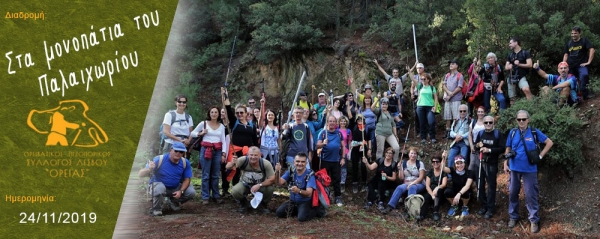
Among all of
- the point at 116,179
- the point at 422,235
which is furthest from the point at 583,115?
the point at 116,179

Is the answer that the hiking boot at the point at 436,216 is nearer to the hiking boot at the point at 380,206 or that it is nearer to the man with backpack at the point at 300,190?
the hiking boot at the point at 380,206

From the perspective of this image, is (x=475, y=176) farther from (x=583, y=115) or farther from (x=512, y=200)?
(x=583, y=115)

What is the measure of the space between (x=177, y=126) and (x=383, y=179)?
4.96 metres

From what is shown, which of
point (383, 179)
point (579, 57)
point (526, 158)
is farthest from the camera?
point (579, 57)

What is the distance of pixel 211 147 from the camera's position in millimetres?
9227

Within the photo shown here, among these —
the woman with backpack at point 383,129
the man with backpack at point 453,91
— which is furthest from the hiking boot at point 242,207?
the man with backpack at point 453,91

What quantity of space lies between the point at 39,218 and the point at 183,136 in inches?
164

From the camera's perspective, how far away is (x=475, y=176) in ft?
33.6

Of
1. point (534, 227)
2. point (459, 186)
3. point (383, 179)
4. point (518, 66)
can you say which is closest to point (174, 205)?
point (383, 179)

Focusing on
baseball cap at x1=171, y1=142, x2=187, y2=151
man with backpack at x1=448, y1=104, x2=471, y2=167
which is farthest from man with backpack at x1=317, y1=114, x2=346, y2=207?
baseball cap at x1=171, y1=142, x2=187, y2=151

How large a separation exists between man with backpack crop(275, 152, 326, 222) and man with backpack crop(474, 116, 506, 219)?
373 cm

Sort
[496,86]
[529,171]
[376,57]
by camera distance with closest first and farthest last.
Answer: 1. [529,171]
2. [496,86]
3. [376,57]

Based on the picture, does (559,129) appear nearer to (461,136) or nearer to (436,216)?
(461,136)

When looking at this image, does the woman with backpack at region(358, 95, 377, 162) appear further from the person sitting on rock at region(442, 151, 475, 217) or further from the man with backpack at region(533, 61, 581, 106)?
the man with backpack at region(533, 61, 581, 106)
